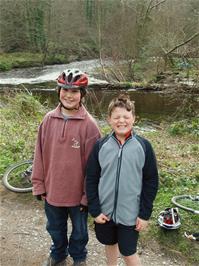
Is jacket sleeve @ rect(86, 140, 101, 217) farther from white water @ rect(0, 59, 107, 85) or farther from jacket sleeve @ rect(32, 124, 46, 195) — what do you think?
white water @ rect(0, 59, 107, 85)

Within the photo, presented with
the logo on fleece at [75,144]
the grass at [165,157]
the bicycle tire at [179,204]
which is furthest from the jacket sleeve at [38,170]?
the bicycle tire at [179,204]

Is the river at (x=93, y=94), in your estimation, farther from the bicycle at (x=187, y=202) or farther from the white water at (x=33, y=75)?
the bicycle at (x=187, y=202)

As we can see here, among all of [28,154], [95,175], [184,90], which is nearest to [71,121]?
[95,175]

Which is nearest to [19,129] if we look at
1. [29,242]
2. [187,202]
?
[29,242]

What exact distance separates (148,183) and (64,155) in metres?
0.73

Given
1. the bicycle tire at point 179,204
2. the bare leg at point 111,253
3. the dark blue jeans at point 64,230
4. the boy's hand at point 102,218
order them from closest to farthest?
the boy's hand at point 102,218 < the bare leg at point 111,253 < the dark blue jeans at point 64,230 < the bicycle tire at point 179,204

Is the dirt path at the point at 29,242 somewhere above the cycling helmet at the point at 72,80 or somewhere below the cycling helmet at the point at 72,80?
below

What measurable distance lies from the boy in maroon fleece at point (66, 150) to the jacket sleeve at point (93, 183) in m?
0.22

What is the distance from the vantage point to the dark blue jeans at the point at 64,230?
123 inches

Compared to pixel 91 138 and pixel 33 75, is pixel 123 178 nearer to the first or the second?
pixel 91 138

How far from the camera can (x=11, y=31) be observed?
36.2m

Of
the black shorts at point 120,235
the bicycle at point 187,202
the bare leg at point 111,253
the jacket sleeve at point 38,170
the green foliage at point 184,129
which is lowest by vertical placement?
the green foliage at point 184,129

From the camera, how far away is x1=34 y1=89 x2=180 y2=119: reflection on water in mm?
14617

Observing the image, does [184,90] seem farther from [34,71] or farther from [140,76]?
[34,71]
